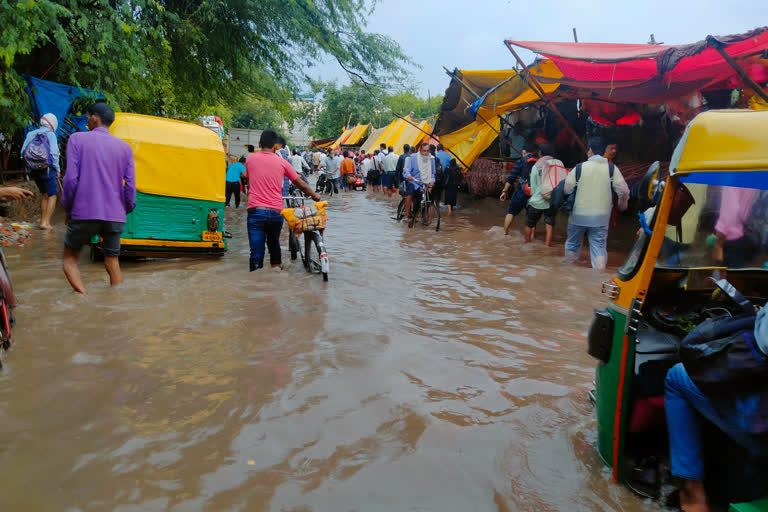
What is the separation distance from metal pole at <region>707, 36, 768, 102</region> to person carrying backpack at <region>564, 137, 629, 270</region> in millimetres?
1668

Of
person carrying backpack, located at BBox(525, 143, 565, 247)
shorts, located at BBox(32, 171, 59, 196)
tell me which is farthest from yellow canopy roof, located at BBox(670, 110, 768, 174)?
shorts, located at BBox(32, 171, 59, 196)

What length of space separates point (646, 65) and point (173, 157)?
250 inches

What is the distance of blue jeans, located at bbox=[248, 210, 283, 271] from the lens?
21.4 ft

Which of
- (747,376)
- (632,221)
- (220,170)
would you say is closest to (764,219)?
(747,376)

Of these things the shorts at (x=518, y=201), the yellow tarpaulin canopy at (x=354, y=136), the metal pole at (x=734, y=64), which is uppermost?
the yellow tarpaulin canopy at (x=354, y=136)

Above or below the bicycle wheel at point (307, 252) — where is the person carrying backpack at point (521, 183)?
above

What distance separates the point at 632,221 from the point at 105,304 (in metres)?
8.14

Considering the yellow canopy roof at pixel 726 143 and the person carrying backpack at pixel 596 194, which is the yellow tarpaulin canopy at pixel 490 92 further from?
the yellow canopy roof at pixel 726 143

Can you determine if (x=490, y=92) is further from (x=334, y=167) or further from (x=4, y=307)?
(x=334, y=167)

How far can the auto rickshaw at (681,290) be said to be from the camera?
220 centimetres

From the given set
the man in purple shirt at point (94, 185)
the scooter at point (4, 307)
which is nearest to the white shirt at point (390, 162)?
the man in purple shirt at point (94, 185)

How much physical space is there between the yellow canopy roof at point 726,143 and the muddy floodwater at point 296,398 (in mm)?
1489

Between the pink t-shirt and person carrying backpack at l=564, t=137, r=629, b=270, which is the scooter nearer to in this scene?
the pink t-shirt

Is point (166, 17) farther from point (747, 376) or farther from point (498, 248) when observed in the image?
point (747, 376)
